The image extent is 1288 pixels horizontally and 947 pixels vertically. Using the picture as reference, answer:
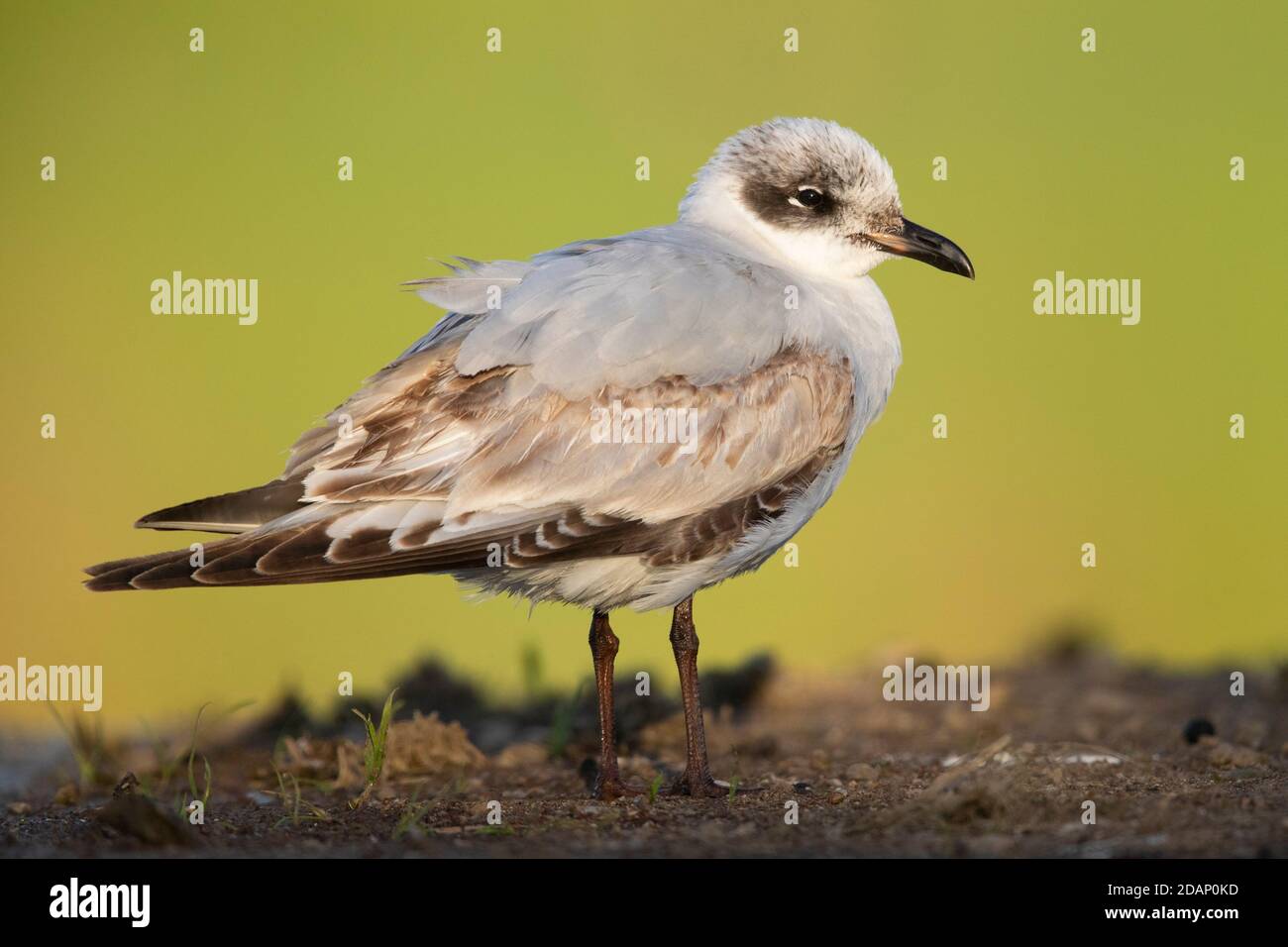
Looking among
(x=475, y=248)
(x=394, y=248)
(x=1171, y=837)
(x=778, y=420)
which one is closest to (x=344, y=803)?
(x=778, y=420)

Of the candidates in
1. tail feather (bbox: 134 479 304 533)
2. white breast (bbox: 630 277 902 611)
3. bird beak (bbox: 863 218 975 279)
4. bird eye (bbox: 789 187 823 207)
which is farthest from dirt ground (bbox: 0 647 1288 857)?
bird eye (bbox: 789 187 823 207)

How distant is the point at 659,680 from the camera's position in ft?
30.9

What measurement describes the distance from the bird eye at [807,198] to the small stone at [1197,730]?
10.6ft

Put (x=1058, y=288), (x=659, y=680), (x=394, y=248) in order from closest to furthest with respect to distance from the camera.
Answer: (x=659, y=680) → (x=1058, y=288) → (x=394, y=248)

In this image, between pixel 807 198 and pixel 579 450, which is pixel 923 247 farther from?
pixel 579 450

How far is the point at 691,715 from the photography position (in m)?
7.00

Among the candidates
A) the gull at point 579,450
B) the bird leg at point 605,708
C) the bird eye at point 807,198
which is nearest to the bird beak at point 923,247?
the bird eye at point 807,198

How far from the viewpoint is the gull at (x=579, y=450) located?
6.27 m

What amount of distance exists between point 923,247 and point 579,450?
2343mm

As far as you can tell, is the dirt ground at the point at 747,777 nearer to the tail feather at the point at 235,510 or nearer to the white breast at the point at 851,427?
the white breast at the point at 851,427

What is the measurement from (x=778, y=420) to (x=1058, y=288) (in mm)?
6010

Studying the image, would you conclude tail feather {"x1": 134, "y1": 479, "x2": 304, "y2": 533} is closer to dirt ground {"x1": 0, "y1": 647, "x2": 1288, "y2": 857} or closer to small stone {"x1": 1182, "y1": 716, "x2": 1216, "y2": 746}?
dirt ground {"x1": 0, "y1": 647, "x2": 1288, "y2": 857}

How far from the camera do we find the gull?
6270mm

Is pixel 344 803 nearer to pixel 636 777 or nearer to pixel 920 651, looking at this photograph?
pixel 636 777
